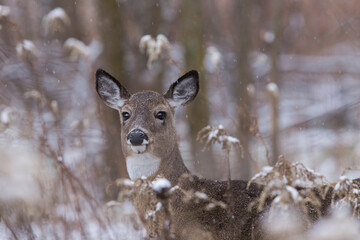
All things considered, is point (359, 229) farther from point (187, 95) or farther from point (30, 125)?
point (30, 125)

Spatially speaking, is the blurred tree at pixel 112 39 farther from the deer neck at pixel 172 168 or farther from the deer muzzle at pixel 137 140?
the deer muzzle at pixel 137 140

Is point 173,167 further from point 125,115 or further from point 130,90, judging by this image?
point 130,90

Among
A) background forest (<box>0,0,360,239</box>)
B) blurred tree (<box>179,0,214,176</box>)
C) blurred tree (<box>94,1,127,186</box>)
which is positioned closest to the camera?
background forest (<box>0,0,360,239</box>)

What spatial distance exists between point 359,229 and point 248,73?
6.19 m

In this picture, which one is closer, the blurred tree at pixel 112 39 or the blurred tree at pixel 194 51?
the blurred tree at pixel 112 39

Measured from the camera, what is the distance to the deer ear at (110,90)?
476 centimetres

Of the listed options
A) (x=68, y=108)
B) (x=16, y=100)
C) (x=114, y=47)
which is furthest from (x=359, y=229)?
(x=68, y=108)

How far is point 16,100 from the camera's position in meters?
8.31

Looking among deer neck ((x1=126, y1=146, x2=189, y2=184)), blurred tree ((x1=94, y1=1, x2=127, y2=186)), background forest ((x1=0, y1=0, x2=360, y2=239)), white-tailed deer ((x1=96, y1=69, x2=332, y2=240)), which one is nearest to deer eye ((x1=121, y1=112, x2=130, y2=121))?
white-tailed deer ((x1=96, y1=69, x2=332, y2=240))

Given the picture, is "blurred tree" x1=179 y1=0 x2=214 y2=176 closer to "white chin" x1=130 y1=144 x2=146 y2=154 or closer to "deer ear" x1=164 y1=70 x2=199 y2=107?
"deer ear" x1=164 y1=70 x2=199 y2=107

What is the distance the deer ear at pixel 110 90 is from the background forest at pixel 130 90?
43 cm

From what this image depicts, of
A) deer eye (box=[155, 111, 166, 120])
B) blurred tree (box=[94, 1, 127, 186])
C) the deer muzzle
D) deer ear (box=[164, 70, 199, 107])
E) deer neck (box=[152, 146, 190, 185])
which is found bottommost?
deer neck (box=[152, 146, 190, 185])

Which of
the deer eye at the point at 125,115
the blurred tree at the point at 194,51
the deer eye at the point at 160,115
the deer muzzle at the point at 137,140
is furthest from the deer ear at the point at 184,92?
the blurred tree at the point at 194,51

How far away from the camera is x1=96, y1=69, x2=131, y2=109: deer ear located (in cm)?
476
